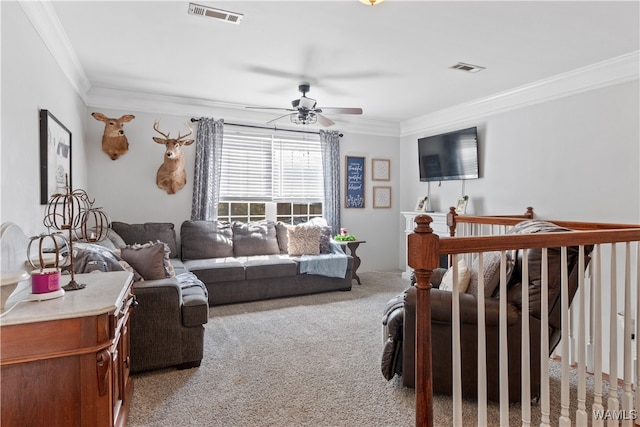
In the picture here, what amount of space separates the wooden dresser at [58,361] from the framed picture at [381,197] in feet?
16.7

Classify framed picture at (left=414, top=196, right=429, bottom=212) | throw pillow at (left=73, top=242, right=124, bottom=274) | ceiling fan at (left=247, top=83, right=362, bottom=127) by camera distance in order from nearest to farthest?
throw pillow at (left=73, top=242, right=124, bottom=274), ceiling fan at (left=247, top=83, right=362, bottom=127), framed picture at (left=414, top=196, right=429, bottom=212)

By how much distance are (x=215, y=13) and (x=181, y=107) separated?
100 inches

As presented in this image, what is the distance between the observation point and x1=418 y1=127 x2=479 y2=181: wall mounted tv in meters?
4.94

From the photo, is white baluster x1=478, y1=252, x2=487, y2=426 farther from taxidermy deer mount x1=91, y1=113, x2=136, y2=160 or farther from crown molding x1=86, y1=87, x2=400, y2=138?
crown molding x1=86, y1=87, x2=400, y2=138

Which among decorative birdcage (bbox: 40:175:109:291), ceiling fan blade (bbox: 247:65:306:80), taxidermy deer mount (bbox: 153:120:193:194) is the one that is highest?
ceiling fan blade (bbox: 247:65:306:80)

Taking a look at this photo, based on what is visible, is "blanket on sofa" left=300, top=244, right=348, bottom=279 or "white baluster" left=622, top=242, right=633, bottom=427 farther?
"blanket on sofa" left=300, top=244, right=348, bottom=279

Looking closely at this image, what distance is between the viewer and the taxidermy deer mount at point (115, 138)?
169 inches

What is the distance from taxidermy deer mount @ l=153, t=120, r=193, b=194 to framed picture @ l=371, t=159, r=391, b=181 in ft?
9.96

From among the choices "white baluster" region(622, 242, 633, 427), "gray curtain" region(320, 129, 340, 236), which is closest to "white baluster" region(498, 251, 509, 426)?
"white baluster" region(622, 242, 633, 427)

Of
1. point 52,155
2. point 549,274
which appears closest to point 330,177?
point 52,155

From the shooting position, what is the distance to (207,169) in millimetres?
4961

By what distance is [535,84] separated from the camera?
411 cm

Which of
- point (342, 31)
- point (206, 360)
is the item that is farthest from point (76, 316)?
point (342, 31)

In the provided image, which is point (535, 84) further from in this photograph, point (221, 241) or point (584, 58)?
point (221, 241)
